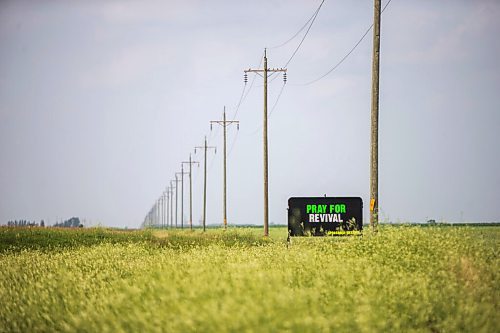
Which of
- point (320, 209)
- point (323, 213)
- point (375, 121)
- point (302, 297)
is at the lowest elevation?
point (302, 297)

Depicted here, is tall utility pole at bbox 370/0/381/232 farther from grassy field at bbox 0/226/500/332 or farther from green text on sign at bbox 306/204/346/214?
green text on sign at bbox 306/204/346/214

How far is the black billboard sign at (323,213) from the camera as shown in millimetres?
27172

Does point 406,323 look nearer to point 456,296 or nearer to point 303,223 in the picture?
point 456,296

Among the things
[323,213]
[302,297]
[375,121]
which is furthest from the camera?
[323,213]

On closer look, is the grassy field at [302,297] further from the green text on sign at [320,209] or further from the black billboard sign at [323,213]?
the green text on sign at [320,209]

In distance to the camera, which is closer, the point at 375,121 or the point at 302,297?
the point at 302,297

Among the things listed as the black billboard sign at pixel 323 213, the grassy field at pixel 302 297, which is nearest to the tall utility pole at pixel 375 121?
the grassy field at pixel 302 297

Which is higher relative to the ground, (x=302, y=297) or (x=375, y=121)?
(x=375, y=121)

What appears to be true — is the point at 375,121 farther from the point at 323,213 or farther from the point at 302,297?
the point at 302,297

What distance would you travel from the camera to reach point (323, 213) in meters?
27.3

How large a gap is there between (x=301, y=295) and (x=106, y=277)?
7.05m

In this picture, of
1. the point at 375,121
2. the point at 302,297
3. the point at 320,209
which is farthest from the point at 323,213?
the point at 302,297

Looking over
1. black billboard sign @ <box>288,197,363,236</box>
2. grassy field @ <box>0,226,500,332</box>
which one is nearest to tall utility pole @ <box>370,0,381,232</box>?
grassy field @ <box>0,226,500,332</box>

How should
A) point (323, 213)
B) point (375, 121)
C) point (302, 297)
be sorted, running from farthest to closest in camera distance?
1. point (323, 213)
2. point (375, 121)
3. point (302, 297)
